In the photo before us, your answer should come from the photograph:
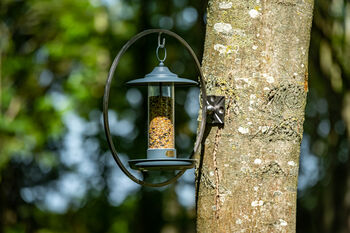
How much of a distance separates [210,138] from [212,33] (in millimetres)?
502

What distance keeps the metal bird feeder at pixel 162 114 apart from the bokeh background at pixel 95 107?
8.43 meters

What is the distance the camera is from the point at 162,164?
2781mm

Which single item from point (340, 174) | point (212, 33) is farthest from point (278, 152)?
point (340, 174)

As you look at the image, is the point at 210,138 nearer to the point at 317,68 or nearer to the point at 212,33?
the point at 212,33

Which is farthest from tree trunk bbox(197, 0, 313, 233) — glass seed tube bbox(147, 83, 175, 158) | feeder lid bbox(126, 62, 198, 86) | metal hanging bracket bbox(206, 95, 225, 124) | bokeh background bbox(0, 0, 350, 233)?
bokeh background bbox(0, 0, 350, 233)

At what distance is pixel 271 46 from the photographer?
2631mm

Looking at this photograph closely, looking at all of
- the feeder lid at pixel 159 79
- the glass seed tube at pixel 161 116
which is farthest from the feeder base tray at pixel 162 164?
the feeder lid at pixel 159 79

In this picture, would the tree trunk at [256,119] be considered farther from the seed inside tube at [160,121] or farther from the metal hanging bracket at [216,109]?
the seed inside tube at [160,121]

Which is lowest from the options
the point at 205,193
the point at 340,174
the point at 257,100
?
the point at 340,174

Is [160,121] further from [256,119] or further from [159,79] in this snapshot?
[256,119]

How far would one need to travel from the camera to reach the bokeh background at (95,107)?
12.2 m

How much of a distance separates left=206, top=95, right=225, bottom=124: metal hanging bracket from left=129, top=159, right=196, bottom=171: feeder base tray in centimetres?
22

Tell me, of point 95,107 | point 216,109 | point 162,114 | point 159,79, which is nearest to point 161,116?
point 162,114

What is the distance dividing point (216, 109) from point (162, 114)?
1.75 feet
